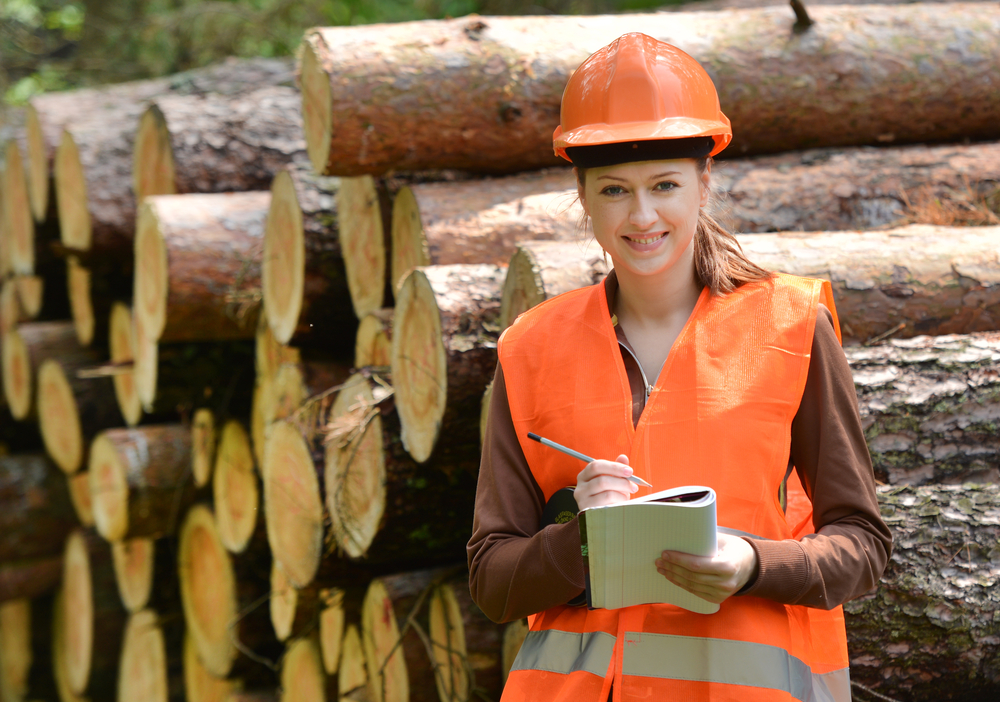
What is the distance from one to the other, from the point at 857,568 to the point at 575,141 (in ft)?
2.86

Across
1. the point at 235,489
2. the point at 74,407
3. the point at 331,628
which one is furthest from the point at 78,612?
the point at 331,628

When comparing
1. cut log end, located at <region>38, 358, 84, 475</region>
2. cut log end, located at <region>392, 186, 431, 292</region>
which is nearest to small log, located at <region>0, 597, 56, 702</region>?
cut log end, located at <region>38, 358, 84, 475</region>

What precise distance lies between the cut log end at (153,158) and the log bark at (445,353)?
7.98ft

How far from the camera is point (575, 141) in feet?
5.20

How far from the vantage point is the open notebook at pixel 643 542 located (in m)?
1.28

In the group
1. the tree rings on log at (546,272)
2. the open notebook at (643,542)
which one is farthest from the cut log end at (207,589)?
the open notebook at (643,542)

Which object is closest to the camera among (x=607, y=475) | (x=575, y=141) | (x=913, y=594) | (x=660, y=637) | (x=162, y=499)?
(x=607, y=475)

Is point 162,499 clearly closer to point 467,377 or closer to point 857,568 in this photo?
point 467,377

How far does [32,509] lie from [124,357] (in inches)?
58.6

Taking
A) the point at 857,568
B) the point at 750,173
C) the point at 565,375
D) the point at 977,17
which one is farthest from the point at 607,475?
the point at 977,17

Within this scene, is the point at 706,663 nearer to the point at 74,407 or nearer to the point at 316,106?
the point at 316,106

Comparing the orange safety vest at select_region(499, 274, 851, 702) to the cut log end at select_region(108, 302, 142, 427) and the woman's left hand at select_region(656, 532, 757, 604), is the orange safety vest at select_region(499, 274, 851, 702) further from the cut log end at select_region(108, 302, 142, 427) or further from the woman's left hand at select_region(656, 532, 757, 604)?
the cut log end at select_region(108, 302, 142, 427)

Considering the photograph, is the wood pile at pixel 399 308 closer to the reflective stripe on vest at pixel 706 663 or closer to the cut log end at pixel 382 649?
the cut log end at pixel 382 649

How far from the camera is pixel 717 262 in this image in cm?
168
